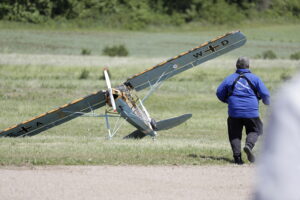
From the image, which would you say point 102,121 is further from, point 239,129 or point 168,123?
point 239,129

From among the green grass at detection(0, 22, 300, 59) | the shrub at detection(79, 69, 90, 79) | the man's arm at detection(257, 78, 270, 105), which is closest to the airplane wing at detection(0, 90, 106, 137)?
the man's arm at detection(257, 78, 270, 105)

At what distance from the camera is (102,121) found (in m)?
22.4

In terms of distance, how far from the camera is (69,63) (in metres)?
41.8

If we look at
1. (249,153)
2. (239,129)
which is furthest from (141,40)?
(249,153)

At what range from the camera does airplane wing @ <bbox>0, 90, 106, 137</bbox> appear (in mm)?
14625

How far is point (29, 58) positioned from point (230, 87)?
3496 centimetres

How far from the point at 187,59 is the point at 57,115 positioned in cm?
314

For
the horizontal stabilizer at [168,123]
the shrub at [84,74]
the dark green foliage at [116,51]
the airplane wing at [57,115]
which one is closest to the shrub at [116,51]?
the dark green foliage at [116,51]

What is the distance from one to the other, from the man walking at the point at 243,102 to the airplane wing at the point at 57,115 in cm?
479

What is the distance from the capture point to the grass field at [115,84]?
35.6ft

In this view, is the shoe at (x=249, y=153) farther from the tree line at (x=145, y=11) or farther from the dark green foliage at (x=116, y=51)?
the tree line at (x=145, y=11)

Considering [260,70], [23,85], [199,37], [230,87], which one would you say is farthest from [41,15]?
[230,87]

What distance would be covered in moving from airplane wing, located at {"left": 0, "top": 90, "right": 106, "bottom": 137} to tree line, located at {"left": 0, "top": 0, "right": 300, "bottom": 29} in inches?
2014

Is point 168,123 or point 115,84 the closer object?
point 168,123
